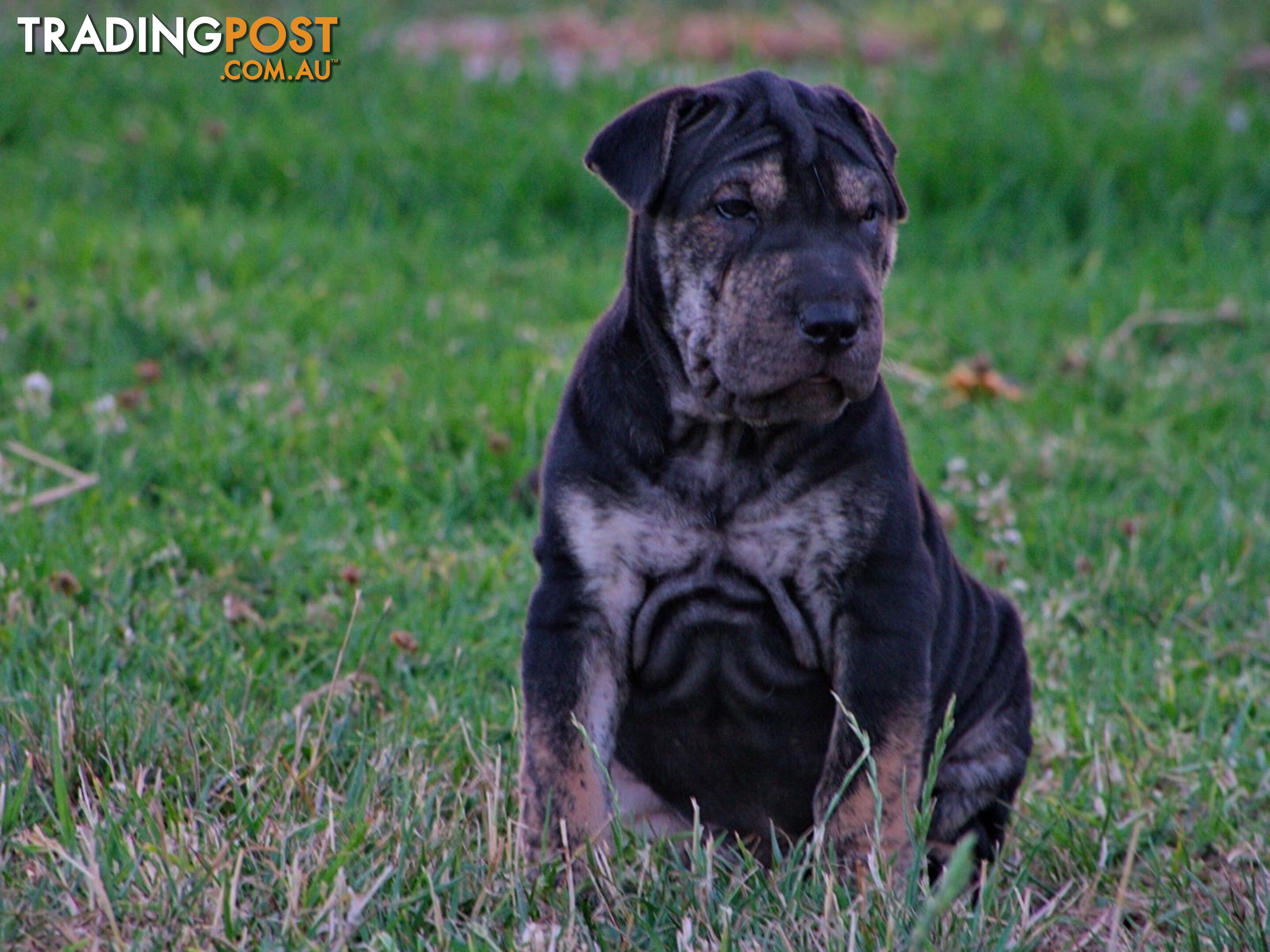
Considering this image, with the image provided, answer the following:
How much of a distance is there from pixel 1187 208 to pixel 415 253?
152 inches

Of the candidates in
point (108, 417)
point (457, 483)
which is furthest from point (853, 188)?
point (108, 417)

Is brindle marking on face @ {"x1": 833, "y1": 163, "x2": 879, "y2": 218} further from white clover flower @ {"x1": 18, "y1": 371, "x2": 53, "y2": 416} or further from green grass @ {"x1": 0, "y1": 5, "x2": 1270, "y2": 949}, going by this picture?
white clover flower @ {"x1": 18, "y1": 371, "x2": 53, "y2": 416}

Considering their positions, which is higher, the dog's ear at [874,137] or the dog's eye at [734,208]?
the dog's ear at [874,137]

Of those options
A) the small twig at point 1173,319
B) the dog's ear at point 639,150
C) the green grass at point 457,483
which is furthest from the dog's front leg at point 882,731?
the small twig at point 1173,319

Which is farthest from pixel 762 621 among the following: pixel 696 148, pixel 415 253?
pixel 415 253

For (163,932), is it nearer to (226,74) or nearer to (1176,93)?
(226,74)

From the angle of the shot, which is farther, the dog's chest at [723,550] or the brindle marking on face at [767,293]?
Result: the dog's chest at [723,550]

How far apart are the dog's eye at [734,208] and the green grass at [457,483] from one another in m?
1.20

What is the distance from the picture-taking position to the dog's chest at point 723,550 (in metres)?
2.99

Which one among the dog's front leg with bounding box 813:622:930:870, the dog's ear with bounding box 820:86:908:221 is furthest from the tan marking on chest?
the dog's ear with bounding box 820:86:908:221

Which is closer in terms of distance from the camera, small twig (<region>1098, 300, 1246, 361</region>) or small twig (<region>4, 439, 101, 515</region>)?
small twig (<region>4, 439, 101, 515</region>)

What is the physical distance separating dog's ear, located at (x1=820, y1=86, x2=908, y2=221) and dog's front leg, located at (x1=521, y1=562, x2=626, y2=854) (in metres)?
1.02

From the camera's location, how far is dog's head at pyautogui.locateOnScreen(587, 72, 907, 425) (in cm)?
286

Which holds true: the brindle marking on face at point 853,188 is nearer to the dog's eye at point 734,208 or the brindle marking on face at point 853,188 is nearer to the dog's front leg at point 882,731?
Answer: the dog's eye at point 734,208
